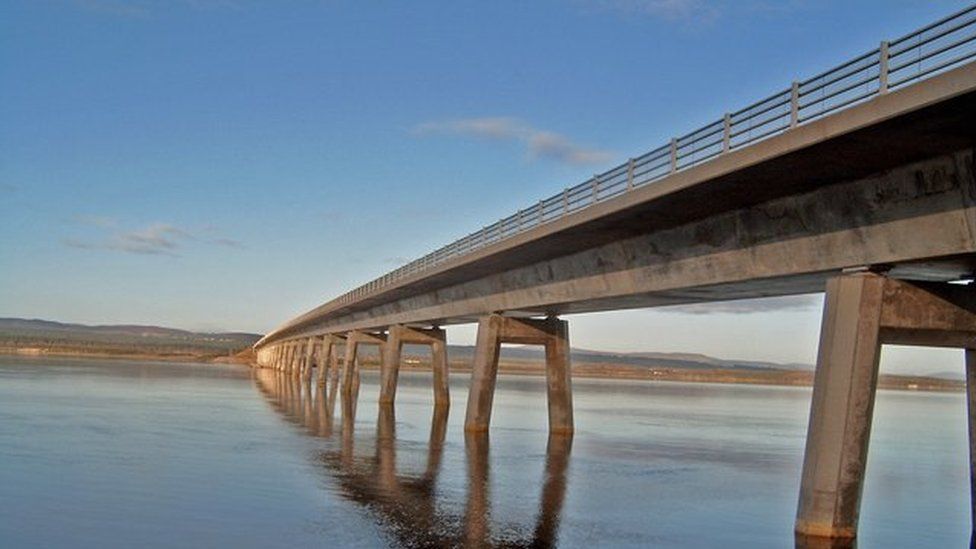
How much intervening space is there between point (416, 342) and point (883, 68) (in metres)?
52.5

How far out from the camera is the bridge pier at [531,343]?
47344 millimetres

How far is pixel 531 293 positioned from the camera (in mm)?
43031

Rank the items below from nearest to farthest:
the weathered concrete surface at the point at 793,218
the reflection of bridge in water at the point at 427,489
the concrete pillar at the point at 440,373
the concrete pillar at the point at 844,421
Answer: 1. the weathered concrete surface at the point at 793,218
2. the reflection of bridge in water at the point at 427,489
3. the concrete pillar at the point at 844,421
4. the concrete pillar at the point at 440,373

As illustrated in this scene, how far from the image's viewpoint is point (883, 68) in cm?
1886

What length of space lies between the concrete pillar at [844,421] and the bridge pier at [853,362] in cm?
2

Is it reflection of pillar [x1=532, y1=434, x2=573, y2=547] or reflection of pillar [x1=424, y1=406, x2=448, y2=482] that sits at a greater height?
reflection of pillar [x1=532, y1=434, x2=573, y2=547]

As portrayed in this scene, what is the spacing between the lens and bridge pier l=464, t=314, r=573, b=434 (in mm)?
47344

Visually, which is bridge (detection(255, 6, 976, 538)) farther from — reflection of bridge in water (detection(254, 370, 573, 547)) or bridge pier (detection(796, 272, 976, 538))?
reflection of bridge in water (detection(254, 370, 573, 547))

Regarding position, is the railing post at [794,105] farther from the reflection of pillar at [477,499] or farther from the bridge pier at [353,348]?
the bridge pier at [353,348]

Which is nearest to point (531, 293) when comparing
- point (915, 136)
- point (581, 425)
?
point (581, 425)

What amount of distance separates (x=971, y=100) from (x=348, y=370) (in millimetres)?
74851

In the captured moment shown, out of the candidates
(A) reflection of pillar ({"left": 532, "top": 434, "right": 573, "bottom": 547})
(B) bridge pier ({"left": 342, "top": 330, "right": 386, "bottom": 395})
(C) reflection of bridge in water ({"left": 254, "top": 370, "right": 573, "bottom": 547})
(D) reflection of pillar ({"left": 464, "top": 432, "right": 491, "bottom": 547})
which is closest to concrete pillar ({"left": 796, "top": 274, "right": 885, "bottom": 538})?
(A) reflection of pillar ({"left": 532, "top": 434, "right": 573, "bottom": 547})

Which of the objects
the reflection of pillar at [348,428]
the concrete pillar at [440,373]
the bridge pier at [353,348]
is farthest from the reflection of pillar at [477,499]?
the bridge pier at [353,348]

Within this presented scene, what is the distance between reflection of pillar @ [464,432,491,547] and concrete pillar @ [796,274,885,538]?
638cm
